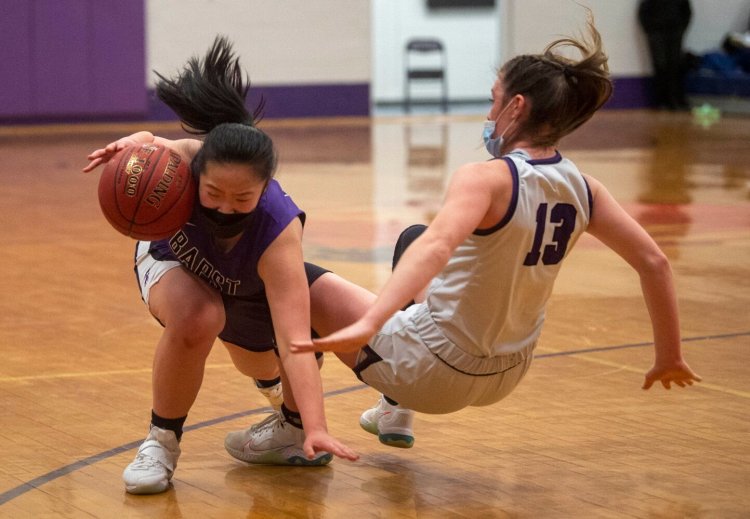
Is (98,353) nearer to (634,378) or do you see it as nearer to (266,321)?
(266,321)

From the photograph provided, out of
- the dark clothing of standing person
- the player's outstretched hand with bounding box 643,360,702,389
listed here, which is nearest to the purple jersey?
the player's outstretched hand with bounding box 643,360,702,389

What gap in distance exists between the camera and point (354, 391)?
4.07 metres

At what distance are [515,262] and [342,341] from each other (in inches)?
22.7

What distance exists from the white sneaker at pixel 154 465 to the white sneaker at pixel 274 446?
0.21 meters

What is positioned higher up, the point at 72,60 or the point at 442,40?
the point at 442,40

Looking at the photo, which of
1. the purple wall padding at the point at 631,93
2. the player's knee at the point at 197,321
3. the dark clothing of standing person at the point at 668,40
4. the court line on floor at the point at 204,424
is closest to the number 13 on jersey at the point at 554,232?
the player's knee at the point at 197,321

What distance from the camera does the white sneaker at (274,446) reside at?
10.8 feet

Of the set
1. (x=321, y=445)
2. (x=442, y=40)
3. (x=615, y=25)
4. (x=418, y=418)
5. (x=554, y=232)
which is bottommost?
(x=418, y=418)

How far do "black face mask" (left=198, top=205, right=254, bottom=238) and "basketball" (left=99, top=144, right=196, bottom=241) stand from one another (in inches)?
2.4

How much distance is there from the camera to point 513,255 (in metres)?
2.84

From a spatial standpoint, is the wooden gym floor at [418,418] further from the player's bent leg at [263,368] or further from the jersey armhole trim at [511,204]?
the jersey armhole trim at [511,204]

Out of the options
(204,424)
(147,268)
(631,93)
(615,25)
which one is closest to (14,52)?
(615,25)

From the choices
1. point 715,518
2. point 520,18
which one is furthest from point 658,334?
point 520,18

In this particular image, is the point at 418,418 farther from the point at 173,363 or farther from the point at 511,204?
the point at 511,204
